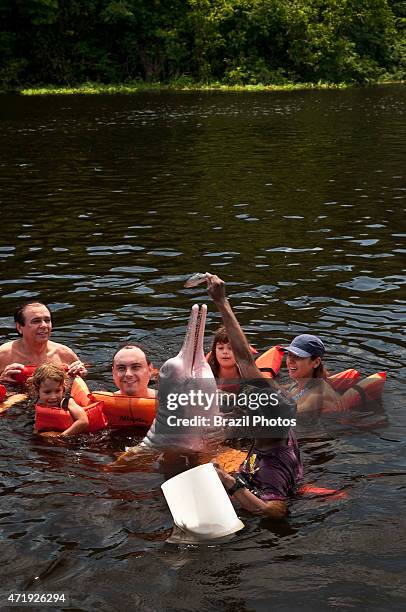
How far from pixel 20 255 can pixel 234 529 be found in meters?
9.29

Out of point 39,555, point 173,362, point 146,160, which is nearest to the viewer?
point 39,555

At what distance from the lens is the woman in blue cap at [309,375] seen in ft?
25.5

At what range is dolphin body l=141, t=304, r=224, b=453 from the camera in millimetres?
6812

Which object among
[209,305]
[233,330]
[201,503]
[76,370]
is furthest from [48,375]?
[209,305]

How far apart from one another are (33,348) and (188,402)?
3344mm

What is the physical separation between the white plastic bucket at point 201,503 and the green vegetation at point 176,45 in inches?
1772

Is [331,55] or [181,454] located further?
[331,55]

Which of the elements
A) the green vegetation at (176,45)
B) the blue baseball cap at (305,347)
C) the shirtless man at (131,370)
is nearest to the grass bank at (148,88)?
the green vegetation at (176,45)

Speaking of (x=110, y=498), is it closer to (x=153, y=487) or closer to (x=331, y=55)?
(x=153, y=487)

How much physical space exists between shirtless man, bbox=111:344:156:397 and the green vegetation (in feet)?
140

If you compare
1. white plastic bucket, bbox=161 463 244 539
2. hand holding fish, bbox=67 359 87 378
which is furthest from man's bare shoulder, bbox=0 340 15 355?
white plastic bucket, bbox=161 463 244 539

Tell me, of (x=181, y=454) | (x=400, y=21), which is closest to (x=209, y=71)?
(x=400, y=21)

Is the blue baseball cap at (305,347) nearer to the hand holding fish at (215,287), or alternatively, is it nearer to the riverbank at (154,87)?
the hand holding fish at (215,287)

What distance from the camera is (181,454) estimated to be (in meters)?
7.38
